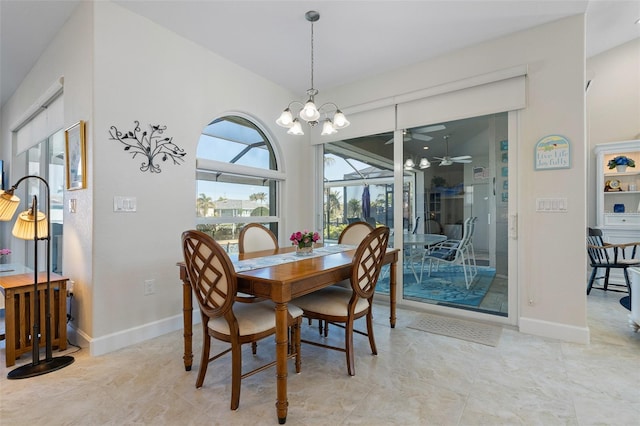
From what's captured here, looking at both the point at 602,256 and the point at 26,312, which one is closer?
the point at 26,312

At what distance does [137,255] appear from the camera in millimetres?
2613

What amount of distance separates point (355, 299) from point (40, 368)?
7.25 feet

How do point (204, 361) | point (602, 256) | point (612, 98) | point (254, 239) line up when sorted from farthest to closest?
point (612, 98)
point (602, 256)
point (254, 239)
point (204, 361)

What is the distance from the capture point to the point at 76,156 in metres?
2.59

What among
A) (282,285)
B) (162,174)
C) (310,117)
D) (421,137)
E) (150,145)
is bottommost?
(282,285)

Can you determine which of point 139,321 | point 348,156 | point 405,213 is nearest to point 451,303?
point 405,213

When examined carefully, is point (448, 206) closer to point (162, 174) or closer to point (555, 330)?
point (555, 330)

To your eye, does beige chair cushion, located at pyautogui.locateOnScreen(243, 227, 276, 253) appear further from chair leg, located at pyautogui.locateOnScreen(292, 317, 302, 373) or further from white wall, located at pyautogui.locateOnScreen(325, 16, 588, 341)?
white wall, located at pyautogui.locateOnScreen(325, 16, 588, 341)

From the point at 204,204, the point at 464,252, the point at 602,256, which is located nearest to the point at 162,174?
the point at 204,204

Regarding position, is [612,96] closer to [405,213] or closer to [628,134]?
[628,134]

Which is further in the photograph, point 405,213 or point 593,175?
point 593,175

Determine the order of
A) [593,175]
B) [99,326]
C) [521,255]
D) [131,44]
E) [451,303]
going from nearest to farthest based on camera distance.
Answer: [99,326] → [131,44] → [521,255] → [451,303] → [593,175]

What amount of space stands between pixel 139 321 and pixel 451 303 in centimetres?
302

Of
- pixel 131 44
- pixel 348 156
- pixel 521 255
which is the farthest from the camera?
pixel 348 156
